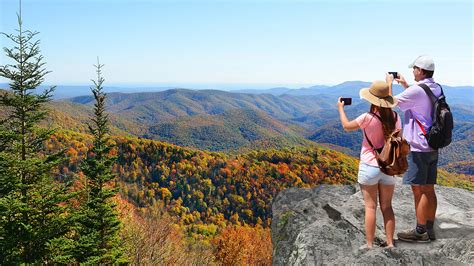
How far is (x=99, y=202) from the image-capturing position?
675 inches

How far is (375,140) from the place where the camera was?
585 cm

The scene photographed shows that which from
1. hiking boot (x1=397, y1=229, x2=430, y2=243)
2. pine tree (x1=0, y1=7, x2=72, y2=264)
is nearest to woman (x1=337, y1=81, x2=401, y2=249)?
hiking boot (x1=397, y1=229, x2=430, y2=243)

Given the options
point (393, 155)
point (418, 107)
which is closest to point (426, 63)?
point (418, 107)

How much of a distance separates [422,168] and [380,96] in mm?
1559

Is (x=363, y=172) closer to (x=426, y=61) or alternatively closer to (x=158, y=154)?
(x=426, y=61)

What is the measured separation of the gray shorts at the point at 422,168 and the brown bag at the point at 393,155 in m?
0.65

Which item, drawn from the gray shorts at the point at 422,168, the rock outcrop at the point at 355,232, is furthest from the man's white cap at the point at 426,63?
the rock outcrop at the point at 355,232

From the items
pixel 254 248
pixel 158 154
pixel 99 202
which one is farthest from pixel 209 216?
pixel 99 202

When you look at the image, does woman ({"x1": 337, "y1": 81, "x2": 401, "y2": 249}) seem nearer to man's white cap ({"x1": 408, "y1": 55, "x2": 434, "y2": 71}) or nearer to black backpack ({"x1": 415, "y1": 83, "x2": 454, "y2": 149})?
black backpack ({"x1": 415, "y1": 83, "x2": 454, "y2": 149})

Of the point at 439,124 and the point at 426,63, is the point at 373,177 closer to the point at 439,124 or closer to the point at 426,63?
the point at 439,124

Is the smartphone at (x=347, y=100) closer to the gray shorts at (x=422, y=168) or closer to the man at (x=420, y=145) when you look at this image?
the man at (x=420, y=145)

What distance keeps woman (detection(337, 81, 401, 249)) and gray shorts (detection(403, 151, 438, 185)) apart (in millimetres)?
646

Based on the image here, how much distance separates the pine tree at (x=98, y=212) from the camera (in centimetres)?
1633

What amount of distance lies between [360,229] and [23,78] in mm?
13721
